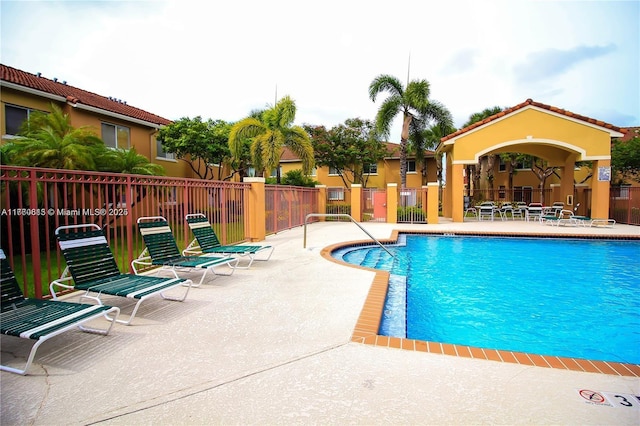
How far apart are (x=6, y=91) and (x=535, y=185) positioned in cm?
3891

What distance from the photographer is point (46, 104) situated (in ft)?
47.4

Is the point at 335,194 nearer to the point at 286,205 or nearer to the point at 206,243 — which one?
the point at 286,205

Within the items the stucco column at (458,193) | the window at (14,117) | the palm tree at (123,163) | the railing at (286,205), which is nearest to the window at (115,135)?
the window at (14,117)

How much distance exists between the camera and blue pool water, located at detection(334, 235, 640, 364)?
199 inches

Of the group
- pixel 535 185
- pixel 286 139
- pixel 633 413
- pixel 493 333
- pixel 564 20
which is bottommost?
pixel 493 333

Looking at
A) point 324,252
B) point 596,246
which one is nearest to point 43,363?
point 324,252

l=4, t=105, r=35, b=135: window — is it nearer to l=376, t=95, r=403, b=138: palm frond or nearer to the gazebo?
l=376, t=95, r=403, b=138: palm frond

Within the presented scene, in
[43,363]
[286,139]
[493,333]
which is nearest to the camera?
[43,363]

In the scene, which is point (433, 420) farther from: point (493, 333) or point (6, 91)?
point (6, 91)

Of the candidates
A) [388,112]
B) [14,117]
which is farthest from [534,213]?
[14,117]

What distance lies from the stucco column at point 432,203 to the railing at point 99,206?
11352 millimetres

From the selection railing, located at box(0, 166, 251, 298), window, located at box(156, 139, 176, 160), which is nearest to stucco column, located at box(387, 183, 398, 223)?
railing, located at box(0, 166, 251, 298)

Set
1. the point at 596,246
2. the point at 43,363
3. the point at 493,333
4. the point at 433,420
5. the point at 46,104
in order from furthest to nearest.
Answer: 1. the point at 46,104
2. the point at 596,246
3. the point at 493,333
4. the point at 43,363
5. the point at 433,420

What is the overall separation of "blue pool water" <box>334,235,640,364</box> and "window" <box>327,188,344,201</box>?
32.0ft
